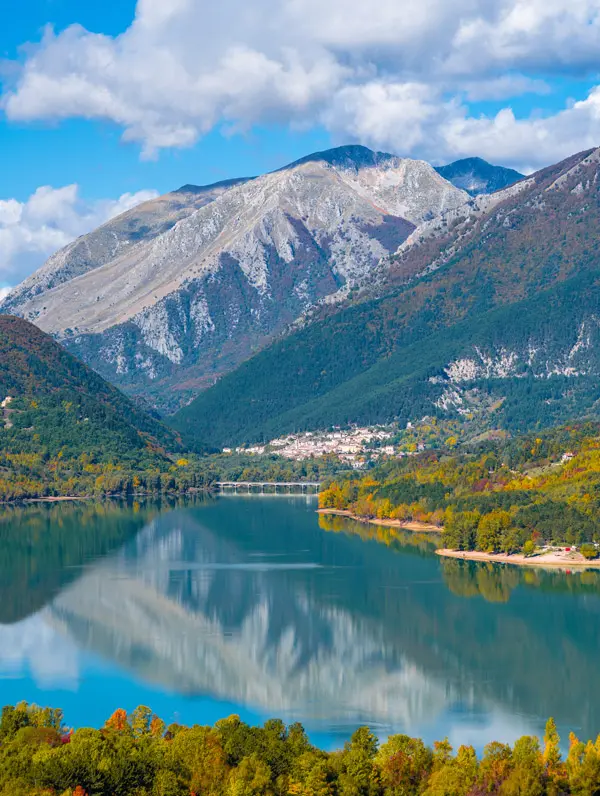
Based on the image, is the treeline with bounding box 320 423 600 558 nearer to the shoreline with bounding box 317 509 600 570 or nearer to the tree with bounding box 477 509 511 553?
the tree with bounding box 477 509 511 553

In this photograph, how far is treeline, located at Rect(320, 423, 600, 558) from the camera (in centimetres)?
13583

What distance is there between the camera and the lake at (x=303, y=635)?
7656cm

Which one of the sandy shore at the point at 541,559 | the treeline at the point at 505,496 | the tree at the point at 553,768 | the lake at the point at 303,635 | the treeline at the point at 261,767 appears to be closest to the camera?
the treeline at the point at 261,767

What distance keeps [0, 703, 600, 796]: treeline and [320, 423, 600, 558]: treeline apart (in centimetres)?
7165

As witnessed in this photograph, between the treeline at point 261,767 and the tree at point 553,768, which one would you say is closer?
the treeline at point 261,767

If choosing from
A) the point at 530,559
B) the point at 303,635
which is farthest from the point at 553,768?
the point at 530,559

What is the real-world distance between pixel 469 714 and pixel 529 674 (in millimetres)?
10854

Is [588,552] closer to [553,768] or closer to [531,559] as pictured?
[531,559]

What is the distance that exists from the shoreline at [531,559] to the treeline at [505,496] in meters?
1.09

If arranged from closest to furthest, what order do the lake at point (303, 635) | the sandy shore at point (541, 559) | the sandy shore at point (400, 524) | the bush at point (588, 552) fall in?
the lake at point (303, 635) → the sandy shore at point (541, 559) → the bush at point (588, 552) → the sandy shore at point (400, 524)

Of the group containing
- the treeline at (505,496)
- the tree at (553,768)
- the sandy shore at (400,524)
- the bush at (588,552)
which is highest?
the treeline at (505,496)

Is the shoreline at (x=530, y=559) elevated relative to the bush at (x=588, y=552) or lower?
lower

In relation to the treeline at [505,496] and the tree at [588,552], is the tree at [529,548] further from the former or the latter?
the tree at [588,552]

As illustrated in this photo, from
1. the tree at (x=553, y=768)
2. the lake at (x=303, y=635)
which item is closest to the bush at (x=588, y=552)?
the lake at (x=303, y=635)
